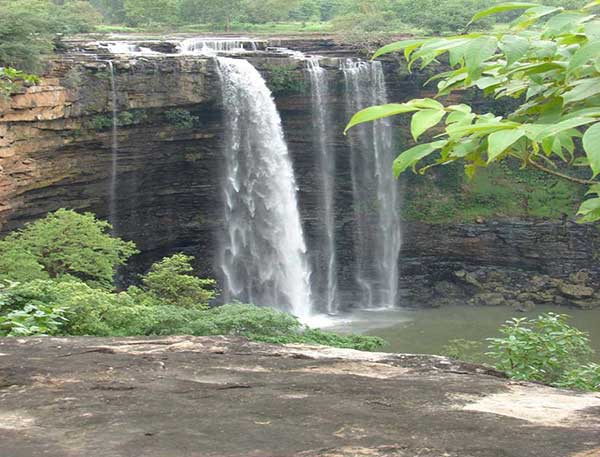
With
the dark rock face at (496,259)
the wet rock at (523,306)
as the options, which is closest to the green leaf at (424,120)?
the wet rock at (523,306)

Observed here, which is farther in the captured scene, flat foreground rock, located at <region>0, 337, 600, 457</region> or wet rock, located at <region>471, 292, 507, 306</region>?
wet rock, located at <region>471, 292, 507, 306</region>

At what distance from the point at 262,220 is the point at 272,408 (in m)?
22.3

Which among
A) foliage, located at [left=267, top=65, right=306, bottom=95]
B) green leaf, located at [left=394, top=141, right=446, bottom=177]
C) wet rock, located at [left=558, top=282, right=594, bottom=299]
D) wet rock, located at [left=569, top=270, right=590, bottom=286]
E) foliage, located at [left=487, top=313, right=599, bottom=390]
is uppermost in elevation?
foliage, located at [left=267, top=65, right=306, bottom=95]

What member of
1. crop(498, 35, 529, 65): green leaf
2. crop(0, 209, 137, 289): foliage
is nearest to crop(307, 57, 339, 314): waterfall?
crop(0, 209, 137, 289): foliage

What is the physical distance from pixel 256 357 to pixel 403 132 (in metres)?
24.3

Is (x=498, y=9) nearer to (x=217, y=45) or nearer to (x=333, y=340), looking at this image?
(x=333, y=340)

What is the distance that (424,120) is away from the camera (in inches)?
78.8

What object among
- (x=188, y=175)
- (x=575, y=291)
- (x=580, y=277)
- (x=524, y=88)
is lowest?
(x=575, y=291)

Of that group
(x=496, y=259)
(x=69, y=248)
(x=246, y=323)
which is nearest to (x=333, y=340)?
(x=246, y=323)

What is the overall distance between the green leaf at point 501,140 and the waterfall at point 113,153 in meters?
19.9

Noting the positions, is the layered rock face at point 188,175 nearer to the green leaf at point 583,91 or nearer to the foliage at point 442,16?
the foliage at point 442,16

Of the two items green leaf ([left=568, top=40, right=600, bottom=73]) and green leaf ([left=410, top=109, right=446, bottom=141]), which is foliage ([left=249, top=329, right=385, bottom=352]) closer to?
green leaf ([left=410, top=109, right=446, bottom=141])

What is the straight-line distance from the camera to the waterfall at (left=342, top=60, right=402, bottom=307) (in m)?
26.6

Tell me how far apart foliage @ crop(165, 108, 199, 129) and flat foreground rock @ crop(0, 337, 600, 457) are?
63.2 feet
